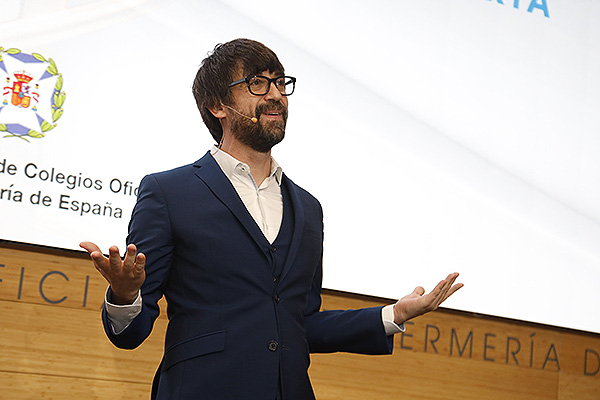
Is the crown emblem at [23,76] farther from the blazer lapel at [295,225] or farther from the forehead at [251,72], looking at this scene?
the blazer lapel at [295,225]

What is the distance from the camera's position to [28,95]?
8.44 feet

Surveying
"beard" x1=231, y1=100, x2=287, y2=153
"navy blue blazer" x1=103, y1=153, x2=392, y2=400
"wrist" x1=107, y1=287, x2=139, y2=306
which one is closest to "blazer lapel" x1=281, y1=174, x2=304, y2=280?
"navy blue blazer" x1=103, y1=153, x2=392, y2=400

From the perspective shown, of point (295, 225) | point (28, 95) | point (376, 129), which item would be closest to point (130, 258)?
point (295, 225)

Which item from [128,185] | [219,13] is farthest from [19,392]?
[219,13]

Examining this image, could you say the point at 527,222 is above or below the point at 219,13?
below

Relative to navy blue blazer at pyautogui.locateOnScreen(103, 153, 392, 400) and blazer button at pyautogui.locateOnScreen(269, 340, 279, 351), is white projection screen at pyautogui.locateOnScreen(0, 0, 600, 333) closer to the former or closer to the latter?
navy blue blazer at pyautogui.locateOnScreen(103, 153, 392, 400)

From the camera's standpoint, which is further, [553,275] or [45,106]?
[553,275]

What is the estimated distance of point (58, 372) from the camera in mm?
2582

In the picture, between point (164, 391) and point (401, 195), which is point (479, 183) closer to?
point (401, 195)

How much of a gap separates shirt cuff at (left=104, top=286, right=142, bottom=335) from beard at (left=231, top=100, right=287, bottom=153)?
18.7 inches

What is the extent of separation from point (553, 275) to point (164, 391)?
2185 mm

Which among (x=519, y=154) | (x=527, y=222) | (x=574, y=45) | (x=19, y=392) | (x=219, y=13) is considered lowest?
(x=19, y=392)

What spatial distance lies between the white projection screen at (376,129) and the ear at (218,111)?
0.87 m

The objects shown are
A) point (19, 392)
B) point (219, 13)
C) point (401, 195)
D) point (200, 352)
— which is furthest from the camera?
point (401, 195)
